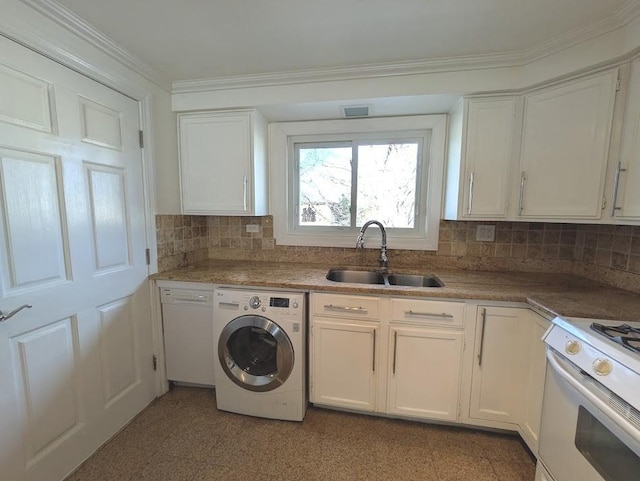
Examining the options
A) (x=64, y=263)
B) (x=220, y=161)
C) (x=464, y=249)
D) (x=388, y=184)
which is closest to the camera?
(x=64, y=263)

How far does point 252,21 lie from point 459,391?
2.39m

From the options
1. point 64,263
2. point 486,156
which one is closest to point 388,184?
point 486,156

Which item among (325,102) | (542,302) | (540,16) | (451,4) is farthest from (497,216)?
(325,102)

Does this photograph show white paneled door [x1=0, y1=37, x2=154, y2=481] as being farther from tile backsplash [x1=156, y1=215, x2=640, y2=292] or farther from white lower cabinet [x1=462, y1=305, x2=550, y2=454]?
white lower cabinet [x1=462, y1=305, x2=550, y2=454]

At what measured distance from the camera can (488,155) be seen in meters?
1.76

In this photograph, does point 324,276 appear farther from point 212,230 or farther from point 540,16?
point 540,16

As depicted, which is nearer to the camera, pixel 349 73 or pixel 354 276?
pixel 349 73

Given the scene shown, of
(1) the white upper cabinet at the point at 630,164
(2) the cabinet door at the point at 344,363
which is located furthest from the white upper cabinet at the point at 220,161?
(1) the white upper cabinet at the point at 630,164

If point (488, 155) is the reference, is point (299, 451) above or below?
below

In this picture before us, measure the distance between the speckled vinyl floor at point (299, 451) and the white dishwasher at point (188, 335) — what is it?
24cm

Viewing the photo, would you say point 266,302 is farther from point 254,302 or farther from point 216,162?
point 216,162

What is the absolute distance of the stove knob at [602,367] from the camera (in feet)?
2.88

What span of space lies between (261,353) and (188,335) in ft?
1.92

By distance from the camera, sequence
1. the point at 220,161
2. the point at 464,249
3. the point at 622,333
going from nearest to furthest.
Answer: the point at 622,333 → the point at 220,161 → the point at 464,249
